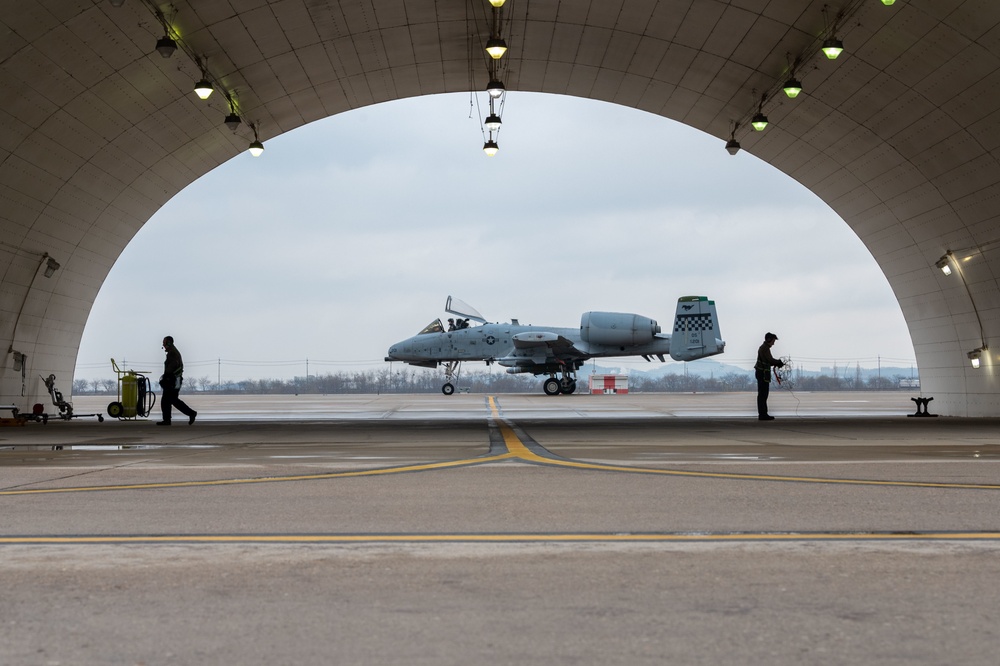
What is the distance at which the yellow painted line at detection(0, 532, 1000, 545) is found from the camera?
4.39m

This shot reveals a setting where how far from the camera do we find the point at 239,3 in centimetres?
1379

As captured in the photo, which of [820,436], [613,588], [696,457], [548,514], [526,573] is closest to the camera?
[613,588]

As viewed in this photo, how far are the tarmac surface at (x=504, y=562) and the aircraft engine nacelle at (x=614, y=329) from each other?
3194cm

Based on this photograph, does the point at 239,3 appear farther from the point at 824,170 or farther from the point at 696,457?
the point at 824,170

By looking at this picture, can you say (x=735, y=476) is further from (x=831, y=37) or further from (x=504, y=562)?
(x=831, y=37)

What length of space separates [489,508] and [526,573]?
182 cm

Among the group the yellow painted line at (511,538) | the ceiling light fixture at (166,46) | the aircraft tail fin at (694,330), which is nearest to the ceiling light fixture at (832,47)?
the ceiling light fixture at (166,46)

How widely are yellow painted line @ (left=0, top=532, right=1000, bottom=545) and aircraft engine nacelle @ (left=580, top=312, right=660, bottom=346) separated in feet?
117

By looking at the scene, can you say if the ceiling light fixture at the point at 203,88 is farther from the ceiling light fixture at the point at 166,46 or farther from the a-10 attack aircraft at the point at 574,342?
the a-10 attack aircraft at the point at 574,342

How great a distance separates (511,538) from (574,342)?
37.3m

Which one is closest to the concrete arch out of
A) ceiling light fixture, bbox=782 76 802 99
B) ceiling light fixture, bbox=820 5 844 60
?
ceiling light fixture, bbox=820 5 844 60

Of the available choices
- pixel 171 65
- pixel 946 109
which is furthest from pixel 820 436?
pixel 171 65

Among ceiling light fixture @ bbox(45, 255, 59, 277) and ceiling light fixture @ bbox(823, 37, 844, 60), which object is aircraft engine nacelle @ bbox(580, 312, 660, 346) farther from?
ceiling light fixture @ bbox(823, 37, 844, 60)

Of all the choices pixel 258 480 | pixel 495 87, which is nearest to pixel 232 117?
pixel 495 87
